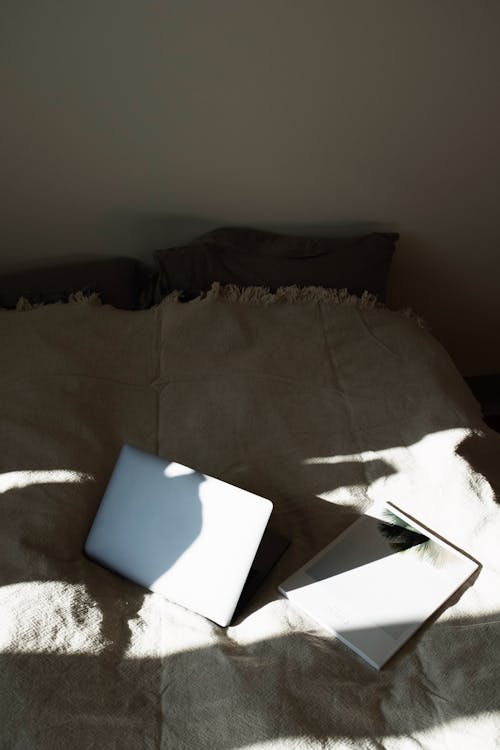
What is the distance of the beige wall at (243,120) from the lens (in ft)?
5.24

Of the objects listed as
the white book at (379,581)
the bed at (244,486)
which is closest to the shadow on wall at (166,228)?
the bed at (244,486)

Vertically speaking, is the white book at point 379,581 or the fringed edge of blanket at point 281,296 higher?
the fringed edge of blanket at point 281,296

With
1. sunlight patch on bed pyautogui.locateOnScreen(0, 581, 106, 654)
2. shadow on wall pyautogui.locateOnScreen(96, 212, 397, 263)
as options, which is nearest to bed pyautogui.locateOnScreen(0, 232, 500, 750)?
sunlight patch on bed pyautogui.locateOnScreen(0, 581, 106, 654)

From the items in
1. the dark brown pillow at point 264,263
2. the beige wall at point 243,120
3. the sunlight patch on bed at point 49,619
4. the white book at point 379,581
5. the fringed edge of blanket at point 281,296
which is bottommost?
the sunlight patch on bed at point 49,619

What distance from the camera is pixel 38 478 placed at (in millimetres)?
1254

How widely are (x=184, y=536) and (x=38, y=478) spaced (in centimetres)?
29

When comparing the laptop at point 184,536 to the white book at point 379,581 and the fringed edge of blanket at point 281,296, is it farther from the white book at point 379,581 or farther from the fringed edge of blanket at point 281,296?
the fringed edge of blanket at point 281,296

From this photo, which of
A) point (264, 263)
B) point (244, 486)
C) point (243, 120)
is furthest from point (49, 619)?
point (243, 120)

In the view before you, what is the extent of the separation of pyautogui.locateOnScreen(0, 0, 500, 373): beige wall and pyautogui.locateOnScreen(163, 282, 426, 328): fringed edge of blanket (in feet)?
0.77

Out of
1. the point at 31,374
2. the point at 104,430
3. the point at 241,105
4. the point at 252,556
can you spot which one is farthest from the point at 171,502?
the point at 241,105

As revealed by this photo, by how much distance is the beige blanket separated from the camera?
3.10ft

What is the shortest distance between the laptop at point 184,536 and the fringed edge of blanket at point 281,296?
0.60 metres

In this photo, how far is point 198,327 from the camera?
163 cm

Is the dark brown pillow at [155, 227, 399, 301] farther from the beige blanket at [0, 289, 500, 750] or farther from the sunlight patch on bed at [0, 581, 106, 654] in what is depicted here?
the sunlight patch on bed at [0, 581, 106, 654]
